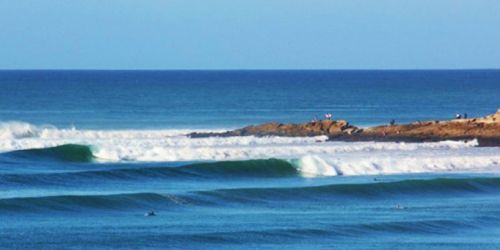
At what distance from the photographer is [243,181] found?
41.6 metres

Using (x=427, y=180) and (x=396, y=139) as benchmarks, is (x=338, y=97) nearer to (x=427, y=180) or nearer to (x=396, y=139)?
(x=396, y=139)

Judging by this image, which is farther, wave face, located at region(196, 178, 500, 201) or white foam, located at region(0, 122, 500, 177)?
white foam, located at region(0, 122, 500, 177)

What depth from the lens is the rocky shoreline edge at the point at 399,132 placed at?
5471 cm

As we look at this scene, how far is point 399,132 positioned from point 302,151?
655 cm

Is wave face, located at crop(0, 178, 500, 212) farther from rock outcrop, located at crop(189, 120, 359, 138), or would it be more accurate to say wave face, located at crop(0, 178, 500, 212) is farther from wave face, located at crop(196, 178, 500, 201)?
rock outcrop, located at crop(189, 120, 359, 138)

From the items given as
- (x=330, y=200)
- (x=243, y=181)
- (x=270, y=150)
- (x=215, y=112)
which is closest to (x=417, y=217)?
(x=330, y=200)

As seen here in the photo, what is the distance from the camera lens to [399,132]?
55.9m

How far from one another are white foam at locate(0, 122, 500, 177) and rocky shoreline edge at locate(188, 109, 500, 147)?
1.10 m

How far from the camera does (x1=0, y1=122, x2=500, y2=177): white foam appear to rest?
4494 centimetres

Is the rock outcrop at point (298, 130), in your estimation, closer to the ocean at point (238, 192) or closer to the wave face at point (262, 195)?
the ocean at point (238, 192)

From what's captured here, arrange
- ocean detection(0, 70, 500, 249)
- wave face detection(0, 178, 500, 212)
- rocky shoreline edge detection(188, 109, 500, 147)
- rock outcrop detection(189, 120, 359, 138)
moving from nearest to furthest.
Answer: ocean detection(0, 70, 500, 249) → wave face detection(0, 178, 500, 212) → rocky shoreline edge detection(188, 109, 500, 147) → rock outcrop detection(189, 120, 359, 138)

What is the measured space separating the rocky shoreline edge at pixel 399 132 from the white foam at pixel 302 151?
1097 millimetres

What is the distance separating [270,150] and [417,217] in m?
19.2

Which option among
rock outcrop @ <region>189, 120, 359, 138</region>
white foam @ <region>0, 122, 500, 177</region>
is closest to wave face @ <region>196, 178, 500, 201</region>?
white foam @ <region>0, 122, 500, 177</region>
